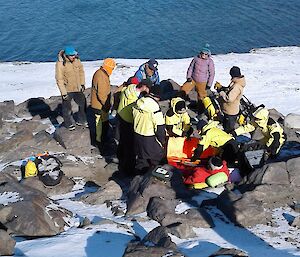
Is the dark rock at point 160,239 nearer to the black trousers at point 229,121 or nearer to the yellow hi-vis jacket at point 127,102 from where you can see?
the yellow hi-vis jacket at point 127,102

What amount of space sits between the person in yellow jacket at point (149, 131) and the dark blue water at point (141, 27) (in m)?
21.0

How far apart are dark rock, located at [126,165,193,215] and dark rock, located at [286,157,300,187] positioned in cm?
165

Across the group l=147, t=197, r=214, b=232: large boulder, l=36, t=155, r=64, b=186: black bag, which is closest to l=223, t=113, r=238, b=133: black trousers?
l=147, t=197, r=214, b=232: large boulder

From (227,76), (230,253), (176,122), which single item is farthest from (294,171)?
(227,76)

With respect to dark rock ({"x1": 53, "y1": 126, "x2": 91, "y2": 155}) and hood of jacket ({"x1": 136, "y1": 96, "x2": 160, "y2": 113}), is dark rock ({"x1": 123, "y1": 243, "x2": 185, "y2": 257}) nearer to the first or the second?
hood of jacket ({"x1": 136, "y1": 96, "x2": 160, "y2": 113})

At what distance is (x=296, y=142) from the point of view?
1060 cm

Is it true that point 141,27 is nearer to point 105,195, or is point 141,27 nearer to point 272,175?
point 105,195

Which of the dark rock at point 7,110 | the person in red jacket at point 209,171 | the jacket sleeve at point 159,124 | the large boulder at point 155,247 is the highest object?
the jacket sleeve at point 159,124

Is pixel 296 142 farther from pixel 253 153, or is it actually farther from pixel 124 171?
pixel 124 171

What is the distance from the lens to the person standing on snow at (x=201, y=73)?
461 inches

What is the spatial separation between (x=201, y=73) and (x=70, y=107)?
10.4 ft

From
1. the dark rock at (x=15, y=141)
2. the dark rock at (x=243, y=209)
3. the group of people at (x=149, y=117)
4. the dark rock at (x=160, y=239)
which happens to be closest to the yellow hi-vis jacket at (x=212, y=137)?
the group of people at (x=149, y=117)

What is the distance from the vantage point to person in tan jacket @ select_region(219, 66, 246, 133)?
32.3 ft

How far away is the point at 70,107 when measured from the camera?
35.9 ft
